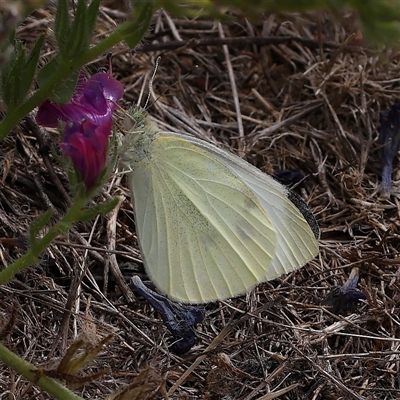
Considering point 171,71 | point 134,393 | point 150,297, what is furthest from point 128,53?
point 134,393

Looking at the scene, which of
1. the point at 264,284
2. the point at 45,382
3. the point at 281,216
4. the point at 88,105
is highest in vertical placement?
the point at 88,105

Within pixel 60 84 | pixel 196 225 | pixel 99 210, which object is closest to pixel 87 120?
pixel 60 84

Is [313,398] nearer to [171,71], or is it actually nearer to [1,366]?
[1,366]

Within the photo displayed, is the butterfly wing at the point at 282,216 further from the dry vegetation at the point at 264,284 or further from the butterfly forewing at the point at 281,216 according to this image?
the dry vegetation at the point at 264,284

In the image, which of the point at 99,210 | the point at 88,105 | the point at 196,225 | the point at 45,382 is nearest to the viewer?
the point at 99,210

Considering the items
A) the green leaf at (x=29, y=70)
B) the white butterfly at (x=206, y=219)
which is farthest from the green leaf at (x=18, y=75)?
the white butterfly at (x=206, y=219)

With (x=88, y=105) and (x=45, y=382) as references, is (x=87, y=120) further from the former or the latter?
(x=45, y=382)
